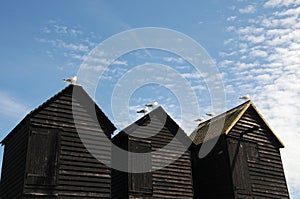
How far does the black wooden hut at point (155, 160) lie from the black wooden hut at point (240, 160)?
8.04ft

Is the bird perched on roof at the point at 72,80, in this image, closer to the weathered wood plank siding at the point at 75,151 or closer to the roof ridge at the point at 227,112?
the weathered wood plank siding at the point at 75,151

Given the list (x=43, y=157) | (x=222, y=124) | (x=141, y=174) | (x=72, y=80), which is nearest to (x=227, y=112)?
(x=222, y=124)

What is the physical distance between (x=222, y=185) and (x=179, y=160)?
349cm

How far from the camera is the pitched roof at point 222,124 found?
24438 millimetres

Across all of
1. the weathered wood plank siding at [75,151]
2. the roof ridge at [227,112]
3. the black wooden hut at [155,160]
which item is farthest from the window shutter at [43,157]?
the roof ridge at [227,112]

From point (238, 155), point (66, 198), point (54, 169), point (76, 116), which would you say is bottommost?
point (66, 198)

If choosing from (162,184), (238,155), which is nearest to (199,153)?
(238,155)

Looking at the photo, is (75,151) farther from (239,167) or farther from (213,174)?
(239,167)

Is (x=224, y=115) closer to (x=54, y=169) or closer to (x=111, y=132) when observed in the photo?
(x=111, y=132)

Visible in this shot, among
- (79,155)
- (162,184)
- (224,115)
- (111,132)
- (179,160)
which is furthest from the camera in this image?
(224,115)

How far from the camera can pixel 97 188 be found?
17969 millimetres

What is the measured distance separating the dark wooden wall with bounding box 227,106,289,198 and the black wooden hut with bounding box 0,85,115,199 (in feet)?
29.2

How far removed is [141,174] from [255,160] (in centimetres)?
860

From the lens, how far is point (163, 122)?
75.1 feet
